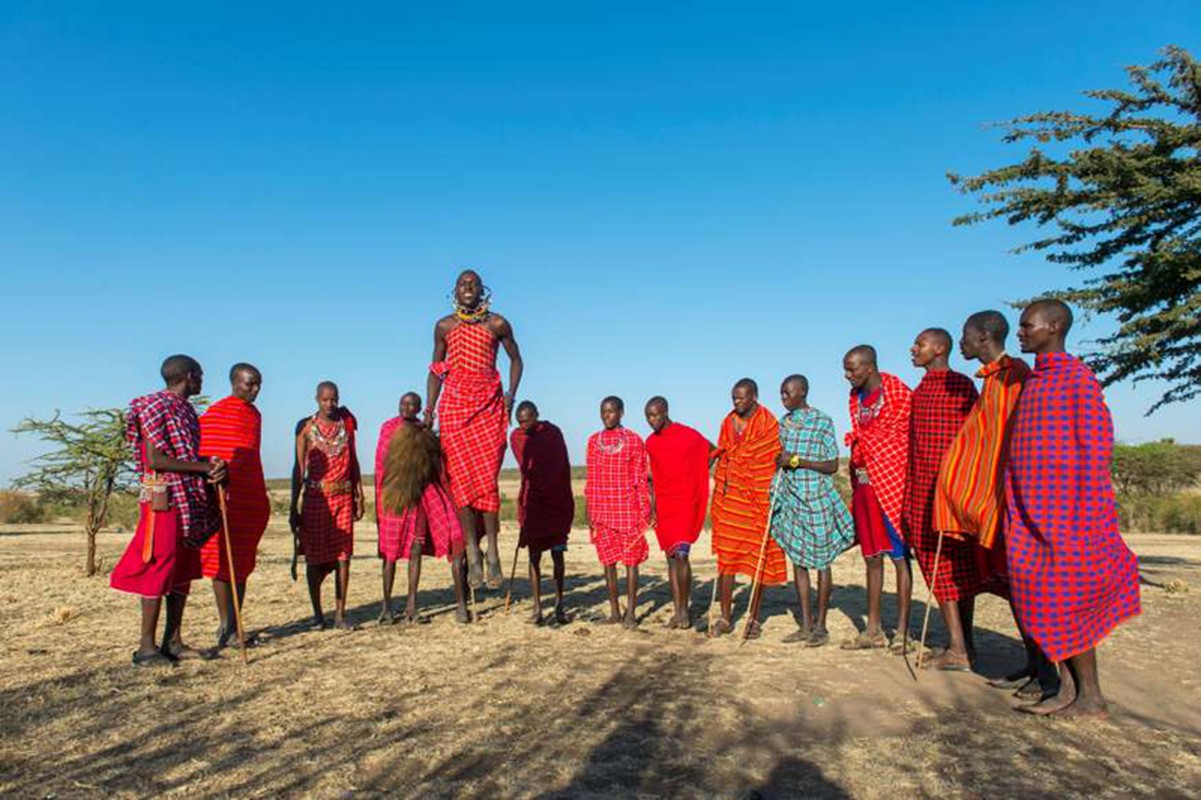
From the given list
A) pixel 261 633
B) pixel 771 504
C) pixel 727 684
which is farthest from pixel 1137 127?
pixel 261 633

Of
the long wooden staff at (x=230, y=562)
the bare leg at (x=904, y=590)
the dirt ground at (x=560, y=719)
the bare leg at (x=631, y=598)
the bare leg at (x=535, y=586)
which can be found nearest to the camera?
the dirt ground at (x=560, y=719)

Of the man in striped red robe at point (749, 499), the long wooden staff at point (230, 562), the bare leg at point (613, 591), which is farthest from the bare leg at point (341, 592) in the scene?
the man in striped red robe at point (749, 499)

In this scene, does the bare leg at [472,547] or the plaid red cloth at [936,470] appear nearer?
the plaid red cloth at [936,470]

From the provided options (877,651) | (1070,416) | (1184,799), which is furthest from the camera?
(877,651)

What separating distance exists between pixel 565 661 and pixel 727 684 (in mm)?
1436

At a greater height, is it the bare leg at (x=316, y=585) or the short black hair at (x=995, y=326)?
the short black hair at (x=995, y=326)

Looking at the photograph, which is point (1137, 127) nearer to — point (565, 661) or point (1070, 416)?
point (1070, 416)

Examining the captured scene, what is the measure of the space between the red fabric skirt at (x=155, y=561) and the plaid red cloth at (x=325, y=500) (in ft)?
5.54

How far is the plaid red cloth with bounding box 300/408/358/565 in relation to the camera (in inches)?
328

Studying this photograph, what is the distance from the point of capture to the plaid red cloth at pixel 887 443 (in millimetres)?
7266

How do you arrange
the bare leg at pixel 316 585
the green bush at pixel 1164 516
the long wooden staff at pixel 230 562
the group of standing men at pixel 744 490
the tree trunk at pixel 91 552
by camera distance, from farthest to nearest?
the green bush at pixel 1164 516 < the tree trunk at pixel 91 552 < the bare leg at pixel 316 585 < the long wooden staff at pixel 230 562 < the group of standing men at pixel 744 490

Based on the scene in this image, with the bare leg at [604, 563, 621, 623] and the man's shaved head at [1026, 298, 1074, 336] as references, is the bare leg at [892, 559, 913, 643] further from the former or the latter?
the bare leg at [604, 563, 621, 623]

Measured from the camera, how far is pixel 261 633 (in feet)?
27.4

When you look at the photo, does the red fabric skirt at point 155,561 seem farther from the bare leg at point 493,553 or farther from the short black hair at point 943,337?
the short black hair at point 943,337
